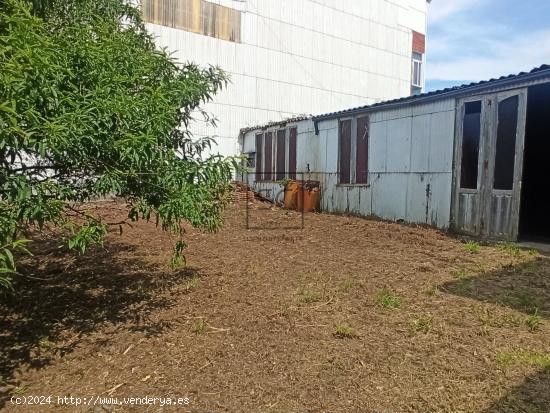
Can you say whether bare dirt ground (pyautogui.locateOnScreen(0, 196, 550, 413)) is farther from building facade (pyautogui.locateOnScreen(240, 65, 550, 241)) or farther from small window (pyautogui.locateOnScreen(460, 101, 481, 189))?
small window (pyautogui.locateOnScreen(460, 101, 481, 189))

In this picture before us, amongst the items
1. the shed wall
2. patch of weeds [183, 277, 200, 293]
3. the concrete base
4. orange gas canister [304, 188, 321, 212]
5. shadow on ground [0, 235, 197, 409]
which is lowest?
shadow on ground [0, 235, 197, 409]

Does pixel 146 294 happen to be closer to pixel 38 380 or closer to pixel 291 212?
pixel 38 380

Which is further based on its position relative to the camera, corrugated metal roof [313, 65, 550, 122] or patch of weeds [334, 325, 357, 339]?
corrugated metal roof [313, 65, 550, 122]

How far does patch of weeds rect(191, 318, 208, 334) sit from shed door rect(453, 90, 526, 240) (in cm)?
576

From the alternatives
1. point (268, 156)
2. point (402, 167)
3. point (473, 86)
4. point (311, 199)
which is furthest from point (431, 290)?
point (268, 156)

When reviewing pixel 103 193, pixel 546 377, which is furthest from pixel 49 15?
pixel 546 377

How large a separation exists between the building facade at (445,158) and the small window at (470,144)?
2 cm

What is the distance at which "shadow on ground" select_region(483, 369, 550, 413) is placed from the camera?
8.33 feet

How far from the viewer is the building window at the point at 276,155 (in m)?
13.8

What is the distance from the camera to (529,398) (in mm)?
2650

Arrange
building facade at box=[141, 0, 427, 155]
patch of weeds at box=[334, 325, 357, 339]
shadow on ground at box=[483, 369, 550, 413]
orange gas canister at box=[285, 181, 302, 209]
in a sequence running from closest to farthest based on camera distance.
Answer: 1. shadow on ground at box=[483, 369, 550, 413]
2. patch of weeds at box=[334, 325, 357, 339]
3. orange gas canister at box=[285, 181, 302, 209]
4. building facade at box=[141, 0, 427, 155]

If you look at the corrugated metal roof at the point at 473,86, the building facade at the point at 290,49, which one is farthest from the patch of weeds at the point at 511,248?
the building facade at the point at 290,49

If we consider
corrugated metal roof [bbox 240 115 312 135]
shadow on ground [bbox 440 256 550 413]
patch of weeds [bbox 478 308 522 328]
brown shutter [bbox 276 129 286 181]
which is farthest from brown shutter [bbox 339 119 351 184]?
patch of weeds [bbox 478 308 522 328]

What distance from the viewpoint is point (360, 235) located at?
8.40 metres
